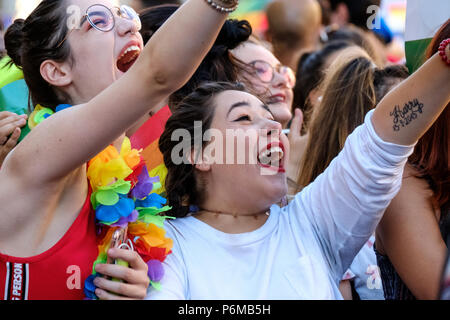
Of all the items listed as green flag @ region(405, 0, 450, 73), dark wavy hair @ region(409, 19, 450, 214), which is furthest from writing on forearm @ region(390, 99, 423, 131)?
green flag @ region(405, 0, 450, 73)

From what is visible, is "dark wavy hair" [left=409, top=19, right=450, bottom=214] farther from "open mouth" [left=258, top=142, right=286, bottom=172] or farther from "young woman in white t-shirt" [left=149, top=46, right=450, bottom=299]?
"open mouth" [left=258, top=142, right=286, bottom=172]

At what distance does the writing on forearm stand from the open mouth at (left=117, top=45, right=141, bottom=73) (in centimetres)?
88

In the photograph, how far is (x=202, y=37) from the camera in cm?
112

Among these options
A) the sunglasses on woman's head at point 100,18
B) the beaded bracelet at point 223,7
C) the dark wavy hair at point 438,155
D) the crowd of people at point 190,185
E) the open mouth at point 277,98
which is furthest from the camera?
the open mouth at point 277,98

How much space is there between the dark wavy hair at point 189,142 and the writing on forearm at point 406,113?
63 centimetres

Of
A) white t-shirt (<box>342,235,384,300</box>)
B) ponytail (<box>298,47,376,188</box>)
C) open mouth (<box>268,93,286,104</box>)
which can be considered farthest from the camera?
open mouth (<box>268,93,286,104</box>)

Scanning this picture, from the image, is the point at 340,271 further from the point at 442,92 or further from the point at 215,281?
the point at 442,92

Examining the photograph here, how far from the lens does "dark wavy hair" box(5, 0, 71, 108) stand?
180 cm

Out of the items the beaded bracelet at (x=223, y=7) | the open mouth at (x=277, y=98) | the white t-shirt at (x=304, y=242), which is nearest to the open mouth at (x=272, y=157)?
the white t-shirt at (x=304, y=242)

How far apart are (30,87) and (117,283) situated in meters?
0.75

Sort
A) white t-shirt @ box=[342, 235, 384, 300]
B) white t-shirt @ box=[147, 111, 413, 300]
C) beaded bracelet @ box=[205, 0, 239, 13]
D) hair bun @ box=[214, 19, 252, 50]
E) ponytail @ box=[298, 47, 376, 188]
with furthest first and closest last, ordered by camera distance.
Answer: hair bun @ box=[214, 19, 252, 50] → ponytail @ box=[298, 47, 376, 188] → white t-shirt @ box=[342, 235, 384, 300] → white t-shirt @ box=[147, 111, 413, 300] → beaded bracelet @ box=[205, 0, 239, 13]

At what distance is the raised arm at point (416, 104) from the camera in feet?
4.65

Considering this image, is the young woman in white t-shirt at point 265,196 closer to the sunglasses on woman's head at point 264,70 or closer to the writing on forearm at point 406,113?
the writing on forearm at point 406,113

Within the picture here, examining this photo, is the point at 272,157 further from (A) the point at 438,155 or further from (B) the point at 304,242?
(A) the point at 438,155
